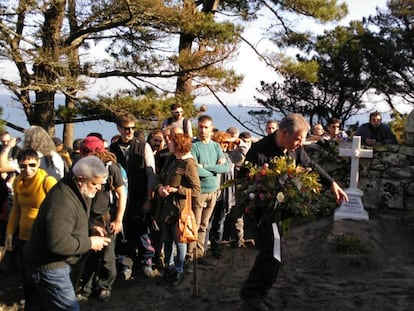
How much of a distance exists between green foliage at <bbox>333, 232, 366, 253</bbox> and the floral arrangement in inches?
75.9

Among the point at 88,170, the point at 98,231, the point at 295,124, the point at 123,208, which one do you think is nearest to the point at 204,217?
the point at 123,208

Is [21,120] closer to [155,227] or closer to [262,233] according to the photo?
[155,227]

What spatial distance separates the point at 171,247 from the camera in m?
5.71

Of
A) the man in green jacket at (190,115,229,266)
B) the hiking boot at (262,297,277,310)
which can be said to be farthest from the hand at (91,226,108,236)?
the man in green jacket at (190,115,229,266)

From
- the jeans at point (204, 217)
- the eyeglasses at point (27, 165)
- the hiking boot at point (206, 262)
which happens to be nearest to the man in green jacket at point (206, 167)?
the jeans at point (204, 217)

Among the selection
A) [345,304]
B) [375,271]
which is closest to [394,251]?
[375,271]

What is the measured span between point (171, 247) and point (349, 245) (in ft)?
7.34

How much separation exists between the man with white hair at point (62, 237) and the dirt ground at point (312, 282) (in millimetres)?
1650

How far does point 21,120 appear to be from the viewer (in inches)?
508

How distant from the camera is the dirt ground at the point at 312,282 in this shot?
4961mm

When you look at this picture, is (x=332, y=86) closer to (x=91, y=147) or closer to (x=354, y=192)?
(x=354, y=192)

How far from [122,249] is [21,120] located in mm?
8095

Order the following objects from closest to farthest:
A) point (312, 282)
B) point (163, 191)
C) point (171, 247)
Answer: point (163, 191)
point (312, 282)
point (171, 247)

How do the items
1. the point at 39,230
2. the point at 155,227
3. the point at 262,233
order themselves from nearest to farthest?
the point at 39,230 → the point at 262,233 → the point at 155,227
